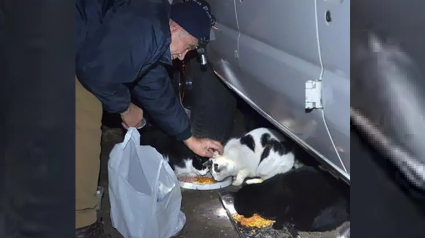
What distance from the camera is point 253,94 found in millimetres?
2168

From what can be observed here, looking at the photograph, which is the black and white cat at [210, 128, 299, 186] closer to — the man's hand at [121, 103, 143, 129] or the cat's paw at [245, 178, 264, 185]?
the cat's paw at [245, 178, 264, 185]

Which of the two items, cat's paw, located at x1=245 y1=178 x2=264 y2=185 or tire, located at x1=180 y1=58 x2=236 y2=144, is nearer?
cat's paw, located at x1=245 y1=178 x2=264 y2=185

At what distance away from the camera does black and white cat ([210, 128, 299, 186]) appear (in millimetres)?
2717

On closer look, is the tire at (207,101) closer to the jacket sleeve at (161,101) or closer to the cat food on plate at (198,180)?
the cat food on plate at (198,180)

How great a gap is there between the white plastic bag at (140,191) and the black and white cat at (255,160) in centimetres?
58

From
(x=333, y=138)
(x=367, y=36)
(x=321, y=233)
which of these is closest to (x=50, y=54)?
(x=367, y=36)

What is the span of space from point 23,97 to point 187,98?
2.69 metres

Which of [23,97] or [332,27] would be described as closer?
[23,97]

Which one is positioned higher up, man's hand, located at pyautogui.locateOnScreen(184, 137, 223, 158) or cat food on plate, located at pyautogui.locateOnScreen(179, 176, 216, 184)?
man's hand, located at pyautogui.locateOnScreen(184, 137, 223, 158)

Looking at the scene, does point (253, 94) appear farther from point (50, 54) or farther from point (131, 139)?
point (50, 54)

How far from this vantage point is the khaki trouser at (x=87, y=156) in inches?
76.0

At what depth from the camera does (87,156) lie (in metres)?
1.99

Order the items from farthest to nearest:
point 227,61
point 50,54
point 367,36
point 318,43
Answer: point 227,61, point 318,43, point 367,36, point 50,54

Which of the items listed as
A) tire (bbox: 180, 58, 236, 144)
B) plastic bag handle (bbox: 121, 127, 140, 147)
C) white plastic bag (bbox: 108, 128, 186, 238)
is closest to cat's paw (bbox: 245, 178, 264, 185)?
tire (bbox: 180, 58, 236, 144)
